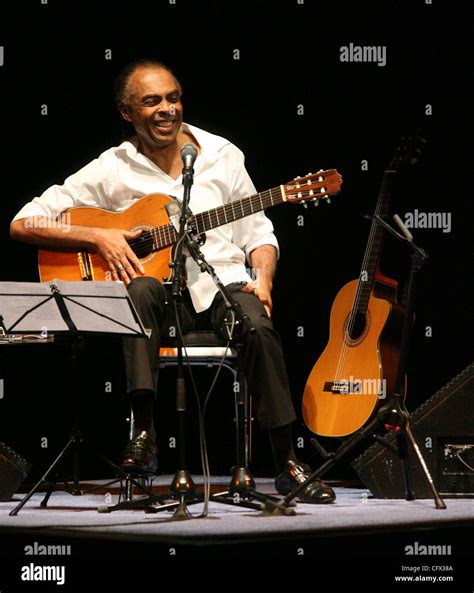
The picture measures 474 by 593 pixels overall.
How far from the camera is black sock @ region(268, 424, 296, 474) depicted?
11.9ft

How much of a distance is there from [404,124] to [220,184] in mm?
994

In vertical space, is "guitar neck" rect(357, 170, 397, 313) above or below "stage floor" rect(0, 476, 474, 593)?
above

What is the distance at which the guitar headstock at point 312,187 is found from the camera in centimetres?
387

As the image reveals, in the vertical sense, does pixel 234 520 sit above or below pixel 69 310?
below

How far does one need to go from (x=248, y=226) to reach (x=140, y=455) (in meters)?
1.25

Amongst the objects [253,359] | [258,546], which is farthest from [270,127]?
[258,546]

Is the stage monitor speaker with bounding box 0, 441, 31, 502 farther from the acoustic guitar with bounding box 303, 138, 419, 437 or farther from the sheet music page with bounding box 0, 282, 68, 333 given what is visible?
the acoustic guitar with bounding box 303, 138, 419, 437

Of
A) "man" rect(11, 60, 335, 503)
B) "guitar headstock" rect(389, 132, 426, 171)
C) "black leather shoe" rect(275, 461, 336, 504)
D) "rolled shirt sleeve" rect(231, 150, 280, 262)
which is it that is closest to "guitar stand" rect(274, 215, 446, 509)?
"black leather shoe" rect(275, 461, 336, 504)

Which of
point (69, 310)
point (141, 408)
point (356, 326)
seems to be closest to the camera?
point (69, 310)

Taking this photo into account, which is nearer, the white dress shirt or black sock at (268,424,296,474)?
black sock at (268,424,296,474)

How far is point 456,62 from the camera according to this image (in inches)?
181

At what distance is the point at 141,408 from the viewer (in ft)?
11.7

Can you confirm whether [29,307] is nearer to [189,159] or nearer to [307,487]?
[189,159]

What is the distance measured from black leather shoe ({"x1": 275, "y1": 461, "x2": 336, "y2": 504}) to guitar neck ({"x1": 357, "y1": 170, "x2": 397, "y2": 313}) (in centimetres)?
84
